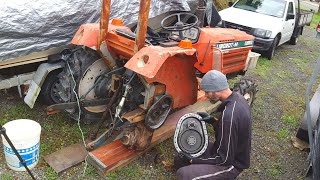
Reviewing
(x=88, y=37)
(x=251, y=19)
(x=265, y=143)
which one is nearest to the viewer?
(x=88, y=37)

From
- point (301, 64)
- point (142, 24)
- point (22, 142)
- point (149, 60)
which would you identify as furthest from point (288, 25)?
point (22, 142)

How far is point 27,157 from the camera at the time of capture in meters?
3.52

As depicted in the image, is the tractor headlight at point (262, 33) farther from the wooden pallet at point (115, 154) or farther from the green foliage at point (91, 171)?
the green foliage at point (91, 171)

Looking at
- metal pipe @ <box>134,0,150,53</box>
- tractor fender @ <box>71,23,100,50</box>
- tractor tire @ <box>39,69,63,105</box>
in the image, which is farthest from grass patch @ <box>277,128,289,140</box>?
tractor tire @ <box>39,69,63,105</box>

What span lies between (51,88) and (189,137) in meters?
2.14

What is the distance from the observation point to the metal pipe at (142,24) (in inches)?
134

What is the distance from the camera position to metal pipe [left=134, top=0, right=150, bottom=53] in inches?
134

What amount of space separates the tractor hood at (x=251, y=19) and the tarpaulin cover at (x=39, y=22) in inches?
193

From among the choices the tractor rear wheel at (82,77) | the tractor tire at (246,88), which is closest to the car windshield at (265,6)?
the tractor tire at (246,88)

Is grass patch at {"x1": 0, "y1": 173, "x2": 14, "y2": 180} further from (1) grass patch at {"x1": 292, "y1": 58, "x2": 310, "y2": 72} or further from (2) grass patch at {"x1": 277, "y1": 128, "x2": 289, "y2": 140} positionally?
(1) grass patch at {"x1": 292, "y1": 58, "x2": 310, "y2": 72}

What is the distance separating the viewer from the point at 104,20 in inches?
→ 153

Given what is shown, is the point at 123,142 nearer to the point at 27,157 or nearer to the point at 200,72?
the point at 27,157

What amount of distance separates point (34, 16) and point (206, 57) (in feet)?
7.51

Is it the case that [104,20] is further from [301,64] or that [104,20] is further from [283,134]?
[301,64]
